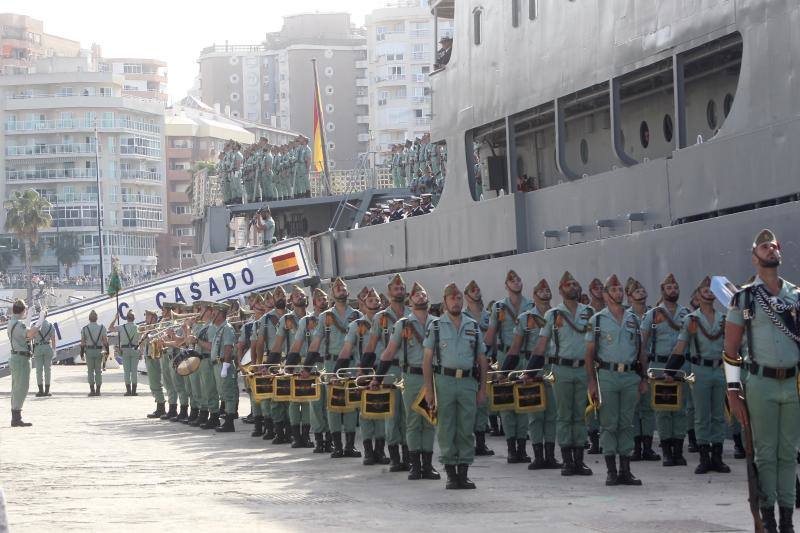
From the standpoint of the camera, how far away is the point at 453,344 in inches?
468

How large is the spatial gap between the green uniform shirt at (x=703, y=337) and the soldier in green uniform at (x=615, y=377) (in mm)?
721

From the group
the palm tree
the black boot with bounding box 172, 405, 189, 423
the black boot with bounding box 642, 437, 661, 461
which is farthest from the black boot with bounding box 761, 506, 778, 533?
the palm tree

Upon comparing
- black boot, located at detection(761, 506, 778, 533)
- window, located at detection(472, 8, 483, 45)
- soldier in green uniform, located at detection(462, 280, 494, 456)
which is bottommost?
black boot, located at detection(761, 506, 778, 533)

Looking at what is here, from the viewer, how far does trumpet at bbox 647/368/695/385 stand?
13.1 m

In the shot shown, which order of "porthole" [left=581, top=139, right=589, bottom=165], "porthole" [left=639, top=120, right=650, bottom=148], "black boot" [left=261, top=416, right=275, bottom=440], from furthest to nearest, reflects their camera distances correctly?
"porthole" [left=581, top=139, right=589, bottom=165]
"porthole" [left=639, top=120, right=650, bottom=148]
"black boot" [left=261, top=416, right=275, bottom=440]

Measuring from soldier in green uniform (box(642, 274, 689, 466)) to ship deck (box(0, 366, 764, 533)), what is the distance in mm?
288

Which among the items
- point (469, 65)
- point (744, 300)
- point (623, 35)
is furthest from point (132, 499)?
point (469, 65)

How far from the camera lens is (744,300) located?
8.77m

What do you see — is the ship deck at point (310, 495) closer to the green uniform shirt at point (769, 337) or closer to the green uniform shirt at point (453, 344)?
the green uniform shirt at point (453, 344)

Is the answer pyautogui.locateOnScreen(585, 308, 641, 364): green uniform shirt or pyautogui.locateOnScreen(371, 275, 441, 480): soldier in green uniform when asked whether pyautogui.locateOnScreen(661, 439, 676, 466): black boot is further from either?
pyautogui.locateOnScreen(371, 275, 441, 480): soldier in green uniform

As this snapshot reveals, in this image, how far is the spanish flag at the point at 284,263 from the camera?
3109cm

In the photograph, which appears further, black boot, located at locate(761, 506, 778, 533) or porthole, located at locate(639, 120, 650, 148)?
porthole, located at locate(639, 120, 650, 148)

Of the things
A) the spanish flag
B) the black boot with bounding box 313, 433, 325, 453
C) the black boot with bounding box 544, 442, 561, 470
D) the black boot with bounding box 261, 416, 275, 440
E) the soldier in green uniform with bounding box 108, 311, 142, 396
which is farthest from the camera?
the spanish flag

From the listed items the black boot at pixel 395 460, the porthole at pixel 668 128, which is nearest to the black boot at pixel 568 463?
the black boot at pixel 395 460
